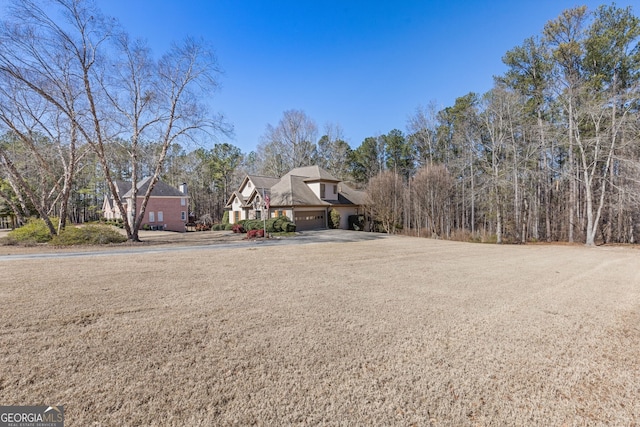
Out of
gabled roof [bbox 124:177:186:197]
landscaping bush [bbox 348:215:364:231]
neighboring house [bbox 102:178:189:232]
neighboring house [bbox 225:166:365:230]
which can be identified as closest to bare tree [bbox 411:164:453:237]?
landscaping bush [bbox 348:215:364:231]

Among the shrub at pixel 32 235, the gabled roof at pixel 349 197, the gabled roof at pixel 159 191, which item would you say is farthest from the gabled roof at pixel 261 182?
the shrub at pixel 32 235

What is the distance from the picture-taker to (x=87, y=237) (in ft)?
49.6

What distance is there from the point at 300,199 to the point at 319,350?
21.6 meters

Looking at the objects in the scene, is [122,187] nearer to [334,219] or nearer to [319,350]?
[334,219]

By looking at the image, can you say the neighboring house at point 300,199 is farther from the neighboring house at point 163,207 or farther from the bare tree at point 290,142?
the bare tree at point 290,142

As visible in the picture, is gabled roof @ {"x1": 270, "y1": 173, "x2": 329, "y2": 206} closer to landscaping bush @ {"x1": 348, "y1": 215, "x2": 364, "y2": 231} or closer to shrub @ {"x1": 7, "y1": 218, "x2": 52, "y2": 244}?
landscaping bush @ {"x1": 348, "y1": 215, "x2": 364, "y2": 231}

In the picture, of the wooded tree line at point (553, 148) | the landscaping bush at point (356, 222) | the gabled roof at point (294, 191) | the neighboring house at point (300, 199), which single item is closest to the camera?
the wooded tree line at point (553, 148)

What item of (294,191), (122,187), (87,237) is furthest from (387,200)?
(122,187)

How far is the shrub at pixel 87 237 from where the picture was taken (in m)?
14.5

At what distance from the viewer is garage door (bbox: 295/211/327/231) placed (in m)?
25.2

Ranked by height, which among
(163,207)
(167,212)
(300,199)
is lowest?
(167,212)

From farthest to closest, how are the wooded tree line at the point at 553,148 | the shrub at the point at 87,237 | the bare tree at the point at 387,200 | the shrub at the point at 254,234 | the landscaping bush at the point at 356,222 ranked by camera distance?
the landscaping bush at the point at 356,222 < the bare tree at the point at 387,200 < the shrub at the point at 254,234 < the wooded tree line at the point at 553,148 < the shrub at the point at 87,237

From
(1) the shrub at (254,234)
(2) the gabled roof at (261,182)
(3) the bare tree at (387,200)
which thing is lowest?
(1) the shrub at (254,234)

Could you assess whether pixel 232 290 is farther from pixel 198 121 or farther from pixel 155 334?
pixel 198 121
